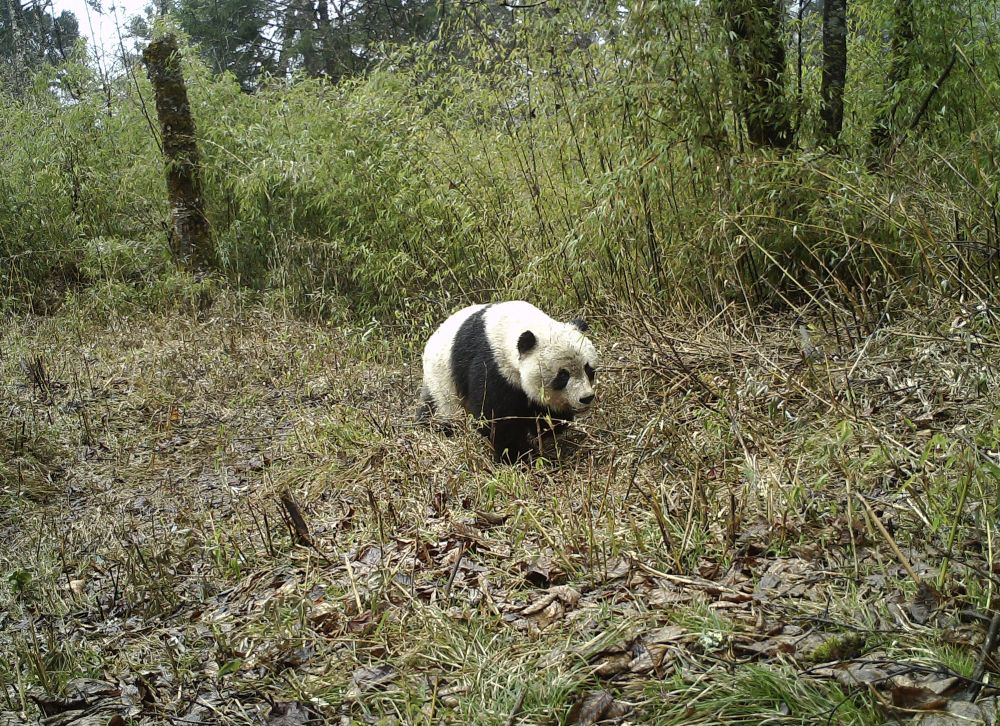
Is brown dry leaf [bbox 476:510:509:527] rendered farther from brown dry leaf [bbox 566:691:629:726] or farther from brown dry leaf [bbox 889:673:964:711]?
brown dry leaf [bbox 889:673:964:711]

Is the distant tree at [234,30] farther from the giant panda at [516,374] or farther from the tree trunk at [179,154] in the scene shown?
the giant panda at [516,374]

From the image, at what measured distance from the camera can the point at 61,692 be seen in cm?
256

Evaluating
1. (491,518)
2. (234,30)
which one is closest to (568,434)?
(491,518)

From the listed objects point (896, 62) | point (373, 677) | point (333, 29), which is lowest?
point (373, 677)

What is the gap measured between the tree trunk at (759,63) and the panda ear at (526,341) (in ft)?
6.65

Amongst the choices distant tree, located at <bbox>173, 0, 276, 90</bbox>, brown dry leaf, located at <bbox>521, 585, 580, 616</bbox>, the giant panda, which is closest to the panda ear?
the giant panda

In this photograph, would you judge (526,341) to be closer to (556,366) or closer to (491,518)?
(556,366)

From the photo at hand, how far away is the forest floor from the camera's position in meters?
2.16

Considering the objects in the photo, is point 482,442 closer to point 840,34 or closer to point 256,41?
point 840,34

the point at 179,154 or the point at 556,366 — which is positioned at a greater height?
the point at 179,154

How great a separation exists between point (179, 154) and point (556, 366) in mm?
5735

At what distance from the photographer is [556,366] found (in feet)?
13.6

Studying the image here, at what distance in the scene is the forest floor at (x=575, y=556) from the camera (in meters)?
2.16

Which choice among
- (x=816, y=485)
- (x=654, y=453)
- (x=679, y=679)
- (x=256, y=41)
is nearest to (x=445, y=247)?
(x=654, y=453)
